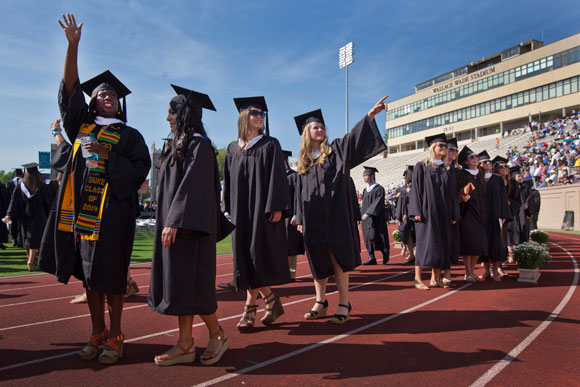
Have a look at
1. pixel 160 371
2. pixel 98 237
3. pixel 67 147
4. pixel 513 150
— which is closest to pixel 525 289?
pixel 160 371

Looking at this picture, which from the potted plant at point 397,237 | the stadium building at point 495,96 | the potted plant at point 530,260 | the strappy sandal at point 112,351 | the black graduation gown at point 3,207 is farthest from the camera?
the stadium building at point 495,96

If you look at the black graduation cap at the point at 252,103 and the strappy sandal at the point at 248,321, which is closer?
the strappy sandal at the point at 248,321

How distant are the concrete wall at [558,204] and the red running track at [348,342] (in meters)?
17.6

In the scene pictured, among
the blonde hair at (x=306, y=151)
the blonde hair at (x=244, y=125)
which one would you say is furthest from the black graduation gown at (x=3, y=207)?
the blonde hair at (x=306, y=151)

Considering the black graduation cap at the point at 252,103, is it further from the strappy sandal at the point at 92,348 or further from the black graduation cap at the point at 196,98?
the strappy sandal at the point at 92,348

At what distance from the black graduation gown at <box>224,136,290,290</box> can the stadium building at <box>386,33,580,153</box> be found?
49.6 meters

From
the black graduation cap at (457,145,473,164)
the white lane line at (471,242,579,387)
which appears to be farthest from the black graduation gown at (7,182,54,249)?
the white lane line at (471,242,579,387)

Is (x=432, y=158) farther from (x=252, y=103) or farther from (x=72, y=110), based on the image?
(x=72, y=110)

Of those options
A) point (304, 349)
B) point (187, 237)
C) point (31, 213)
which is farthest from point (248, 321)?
point (31, 213)

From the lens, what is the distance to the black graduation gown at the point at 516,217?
9.35 metres

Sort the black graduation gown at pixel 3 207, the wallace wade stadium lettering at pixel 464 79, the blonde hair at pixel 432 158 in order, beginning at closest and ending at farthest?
the blonde hair at pixel 432 158, the black graduation gown at pixel 3 207, the wallace wade stadium lettering at pixel 464 79

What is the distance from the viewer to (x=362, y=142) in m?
4.34

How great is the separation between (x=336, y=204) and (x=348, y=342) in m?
1.47

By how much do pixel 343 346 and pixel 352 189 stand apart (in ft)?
6.07
